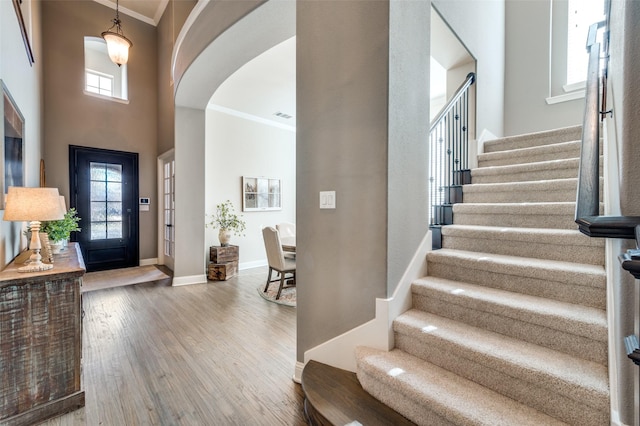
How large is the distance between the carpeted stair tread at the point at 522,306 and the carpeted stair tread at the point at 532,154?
1851 mm

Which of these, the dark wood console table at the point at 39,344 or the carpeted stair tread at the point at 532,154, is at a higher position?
the carpeted stair tread at the point at 532,154

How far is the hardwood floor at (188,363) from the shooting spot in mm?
1780

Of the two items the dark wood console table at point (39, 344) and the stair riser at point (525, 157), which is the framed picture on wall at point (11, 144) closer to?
the dark wood console table at point (39, 344)

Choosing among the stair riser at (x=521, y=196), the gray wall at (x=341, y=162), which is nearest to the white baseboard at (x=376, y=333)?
the gray wall at (x=341, y=162)

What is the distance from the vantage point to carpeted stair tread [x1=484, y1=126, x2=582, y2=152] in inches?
117

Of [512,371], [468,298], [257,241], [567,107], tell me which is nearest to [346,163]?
[468,298]

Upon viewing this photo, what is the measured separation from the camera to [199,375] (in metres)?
2.17

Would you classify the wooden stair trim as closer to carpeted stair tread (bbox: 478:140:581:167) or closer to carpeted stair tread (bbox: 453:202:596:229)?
carpeted stair tread (bbox: 453:202:596:229)

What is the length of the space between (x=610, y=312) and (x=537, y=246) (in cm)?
74

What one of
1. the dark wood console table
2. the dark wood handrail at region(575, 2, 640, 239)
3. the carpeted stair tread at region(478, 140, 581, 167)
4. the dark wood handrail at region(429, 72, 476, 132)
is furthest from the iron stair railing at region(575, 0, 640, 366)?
the dark wood console table

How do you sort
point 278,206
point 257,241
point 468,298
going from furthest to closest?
point 278,206, point 257,241, point 468,298

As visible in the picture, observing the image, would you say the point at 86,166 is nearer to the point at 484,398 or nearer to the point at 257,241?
the point at 257,241

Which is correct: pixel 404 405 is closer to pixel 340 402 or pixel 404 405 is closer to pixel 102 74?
pixel 340 402

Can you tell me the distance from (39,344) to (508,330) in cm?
278
